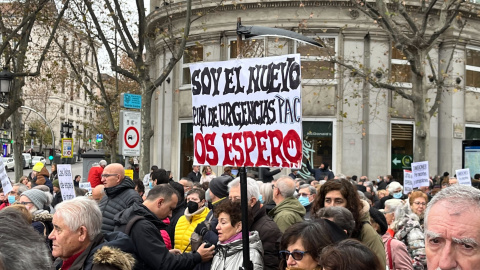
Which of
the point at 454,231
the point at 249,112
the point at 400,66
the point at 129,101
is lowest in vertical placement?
the point at 454,231

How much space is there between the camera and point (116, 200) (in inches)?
286

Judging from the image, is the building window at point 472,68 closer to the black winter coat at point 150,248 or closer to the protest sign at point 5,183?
the protest sign at point 5,183

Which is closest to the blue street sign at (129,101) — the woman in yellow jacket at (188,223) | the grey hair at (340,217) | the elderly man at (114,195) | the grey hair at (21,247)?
the elderly man at (114,195)

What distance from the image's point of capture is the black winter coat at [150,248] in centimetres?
539

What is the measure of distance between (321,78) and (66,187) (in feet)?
51.6

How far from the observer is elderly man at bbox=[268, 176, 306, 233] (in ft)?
21.9

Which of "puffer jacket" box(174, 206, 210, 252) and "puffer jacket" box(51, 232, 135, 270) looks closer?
"puffer jacket" box(51, 232, 135, 270)

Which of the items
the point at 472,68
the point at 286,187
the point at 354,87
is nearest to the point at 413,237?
the point at 286,187

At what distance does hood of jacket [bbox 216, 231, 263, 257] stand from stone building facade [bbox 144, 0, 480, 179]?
753 inches

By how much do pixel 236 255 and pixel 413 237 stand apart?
234 centimetres

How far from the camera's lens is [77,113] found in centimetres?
11819

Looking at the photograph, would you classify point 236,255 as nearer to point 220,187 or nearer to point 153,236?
point 153,236

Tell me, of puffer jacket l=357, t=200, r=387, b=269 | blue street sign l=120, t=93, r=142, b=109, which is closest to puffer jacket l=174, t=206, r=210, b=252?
puffer jacket l=357, t=200, r=387, b=269

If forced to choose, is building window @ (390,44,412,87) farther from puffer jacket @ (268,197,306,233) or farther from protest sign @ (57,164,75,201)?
puffer jacket @ (268,197,306,233)
